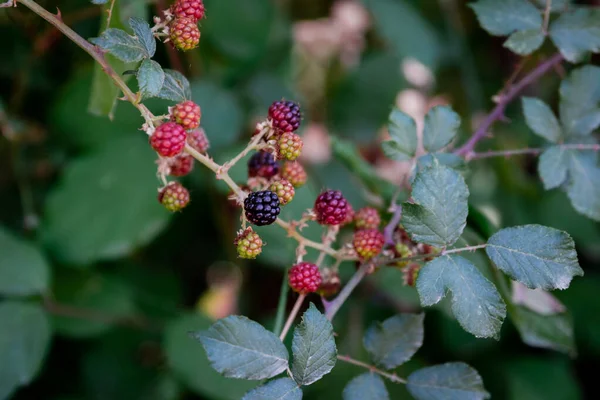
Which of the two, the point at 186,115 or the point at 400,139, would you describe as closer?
the point at 186,115

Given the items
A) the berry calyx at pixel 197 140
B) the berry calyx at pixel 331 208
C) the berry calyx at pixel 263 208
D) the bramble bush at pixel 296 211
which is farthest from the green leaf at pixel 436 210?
the berry calyx at pixel 197 140

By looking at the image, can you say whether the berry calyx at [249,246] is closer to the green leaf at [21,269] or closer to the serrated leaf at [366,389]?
the serrated leaf at [366,389]

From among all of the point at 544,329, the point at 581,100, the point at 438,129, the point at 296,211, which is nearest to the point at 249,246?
the point at 438,129

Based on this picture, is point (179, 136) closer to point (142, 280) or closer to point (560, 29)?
point (560, 29)

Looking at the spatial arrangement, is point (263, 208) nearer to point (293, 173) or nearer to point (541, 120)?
point (293, 173)

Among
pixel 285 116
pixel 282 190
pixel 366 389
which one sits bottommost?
pixel 366 389

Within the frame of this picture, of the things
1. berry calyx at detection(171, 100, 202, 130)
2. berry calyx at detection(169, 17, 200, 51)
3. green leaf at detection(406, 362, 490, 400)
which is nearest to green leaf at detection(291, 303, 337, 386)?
green leaf at detection(406, 362, 490, 400)

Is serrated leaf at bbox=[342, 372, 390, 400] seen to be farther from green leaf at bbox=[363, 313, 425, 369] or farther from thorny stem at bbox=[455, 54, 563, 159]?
thorny stem at bbox=[455, 54, 563, 159]
